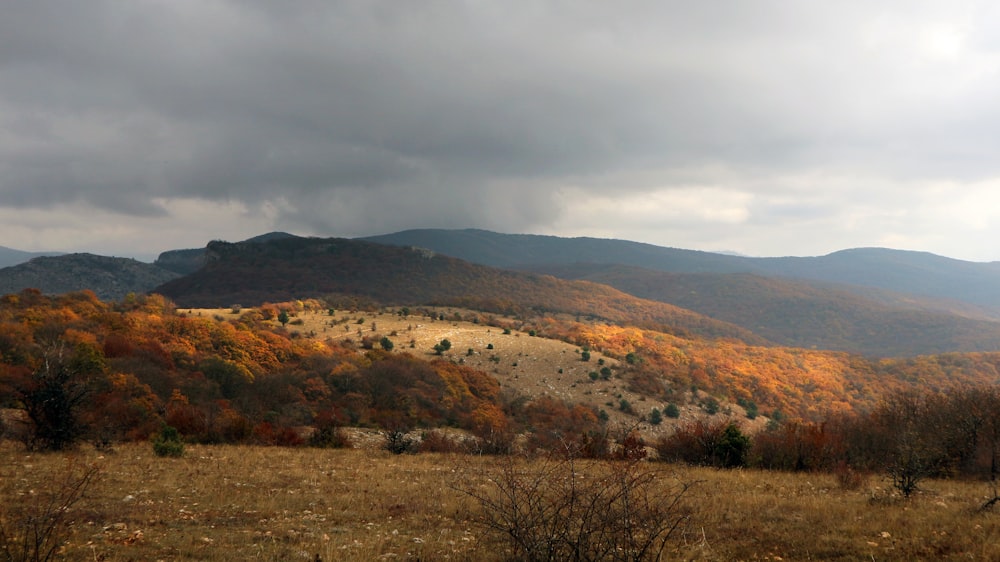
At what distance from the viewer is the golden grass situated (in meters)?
8.26

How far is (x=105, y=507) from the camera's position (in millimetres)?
10453

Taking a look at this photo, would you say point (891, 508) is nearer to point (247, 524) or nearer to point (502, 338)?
point (247, 524)

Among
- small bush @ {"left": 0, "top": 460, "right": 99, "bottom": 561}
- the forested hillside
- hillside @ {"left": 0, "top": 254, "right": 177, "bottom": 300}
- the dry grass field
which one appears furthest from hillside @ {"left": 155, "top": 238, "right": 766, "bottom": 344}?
small bush @ {"left": 0, "top": 460, "right": 99, "bottom": 561}

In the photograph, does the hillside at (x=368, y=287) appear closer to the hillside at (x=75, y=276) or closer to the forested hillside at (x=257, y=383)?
the hillside at (x=75, y=276)

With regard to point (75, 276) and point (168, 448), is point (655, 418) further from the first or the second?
point (75, 276)

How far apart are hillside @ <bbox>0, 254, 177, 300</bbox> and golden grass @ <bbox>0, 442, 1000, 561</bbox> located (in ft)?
589

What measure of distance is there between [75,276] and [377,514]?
688 feet

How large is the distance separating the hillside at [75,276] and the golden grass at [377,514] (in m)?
179

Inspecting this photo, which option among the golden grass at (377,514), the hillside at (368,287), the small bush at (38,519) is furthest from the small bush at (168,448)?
the hillside at (368,287)

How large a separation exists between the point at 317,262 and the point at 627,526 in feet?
667

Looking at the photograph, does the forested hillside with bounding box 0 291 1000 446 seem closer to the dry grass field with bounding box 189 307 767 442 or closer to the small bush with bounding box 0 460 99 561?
the dry grass field with bounding box 189 307 767 442

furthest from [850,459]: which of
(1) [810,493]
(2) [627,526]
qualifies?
(2) [627,526]

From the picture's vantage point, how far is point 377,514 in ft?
36.3

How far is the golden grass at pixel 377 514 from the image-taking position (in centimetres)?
826
